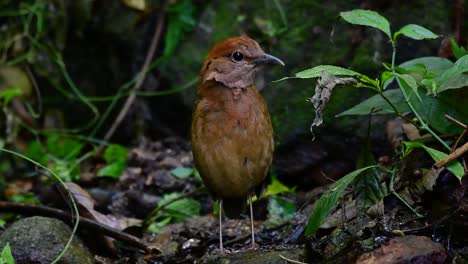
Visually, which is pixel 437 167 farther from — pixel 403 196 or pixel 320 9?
pixel 320 9

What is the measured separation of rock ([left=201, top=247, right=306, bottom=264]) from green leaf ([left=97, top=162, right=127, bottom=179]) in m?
2.32

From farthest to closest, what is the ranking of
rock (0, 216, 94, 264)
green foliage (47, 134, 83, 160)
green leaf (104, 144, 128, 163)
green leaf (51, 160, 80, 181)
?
green foliage (47, 134, 83, 160) < green leaf (104, 144, 128, 163) < green leaf (51, 160, 80, 181) < rock (0, 216, 94, 264)

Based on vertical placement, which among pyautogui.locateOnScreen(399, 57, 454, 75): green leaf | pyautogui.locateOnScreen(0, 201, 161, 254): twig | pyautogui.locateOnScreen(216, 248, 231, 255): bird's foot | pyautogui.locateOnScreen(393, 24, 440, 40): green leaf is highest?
pyautogui.locateOnScreen(393, 24, 440, 40): green leaf

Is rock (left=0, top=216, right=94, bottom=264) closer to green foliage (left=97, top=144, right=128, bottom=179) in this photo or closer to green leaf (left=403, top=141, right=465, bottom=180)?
green foliage (left=97, top=144, right=128, bottom=179)

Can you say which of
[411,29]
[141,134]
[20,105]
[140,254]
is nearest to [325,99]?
[411,29]

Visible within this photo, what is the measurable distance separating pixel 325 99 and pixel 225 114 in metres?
1.34

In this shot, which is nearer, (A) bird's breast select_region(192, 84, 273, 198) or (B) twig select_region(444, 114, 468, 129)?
(B) twig select_region(444, 114, 468, 129)

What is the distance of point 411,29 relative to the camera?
3420mm

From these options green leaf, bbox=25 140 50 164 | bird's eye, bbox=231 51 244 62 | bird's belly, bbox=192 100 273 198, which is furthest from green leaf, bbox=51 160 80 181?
bird's eye, bbox=231 51 244 62

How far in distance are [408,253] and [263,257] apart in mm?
881

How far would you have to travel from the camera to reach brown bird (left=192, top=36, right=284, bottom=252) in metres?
4.49

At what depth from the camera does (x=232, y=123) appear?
14.7 ft

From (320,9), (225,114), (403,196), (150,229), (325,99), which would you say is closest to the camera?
(325,99)

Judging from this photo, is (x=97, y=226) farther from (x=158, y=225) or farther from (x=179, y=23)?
(x=179, y=23)
